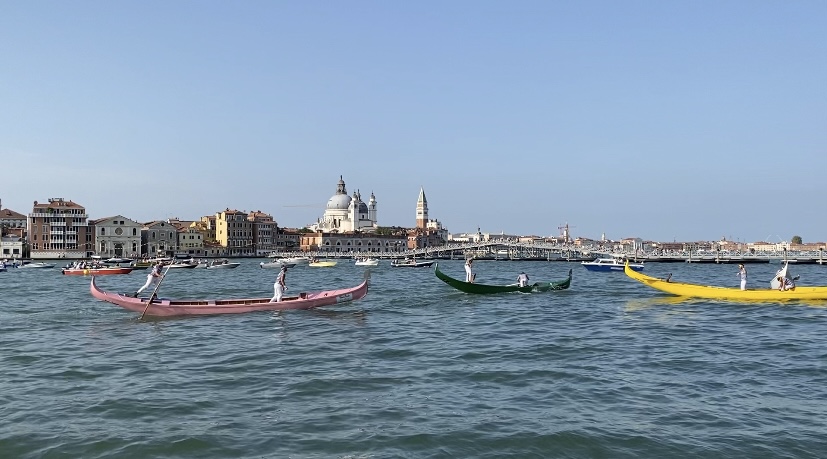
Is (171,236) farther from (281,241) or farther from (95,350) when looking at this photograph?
(95,350)

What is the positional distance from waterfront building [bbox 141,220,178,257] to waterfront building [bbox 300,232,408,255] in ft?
106

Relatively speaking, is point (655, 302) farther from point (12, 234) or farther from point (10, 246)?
point (12, 234)

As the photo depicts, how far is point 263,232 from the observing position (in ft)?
459

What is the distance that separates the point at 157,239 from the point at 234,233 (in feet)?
52.5

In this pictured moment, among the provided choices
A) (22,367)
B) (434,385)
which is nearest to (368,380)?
(434,385)

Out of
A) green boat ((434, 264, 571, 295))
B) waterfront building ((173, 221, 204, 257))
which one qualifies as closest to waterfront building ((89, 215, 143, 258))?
waterfront building ((173, 221, 204, 257))

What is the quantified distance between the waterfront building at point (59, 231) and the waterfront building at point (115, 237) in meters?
1.59

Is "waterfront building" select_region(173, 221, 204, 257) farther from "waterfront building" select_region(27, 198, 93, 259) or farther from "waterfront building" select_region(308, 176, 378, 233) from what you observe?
"waterfront building" select_region(308, 176, 378, 233)

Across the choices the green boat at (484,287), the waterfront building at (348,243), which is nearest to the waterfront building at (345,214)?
the waterfront building at (348,243)

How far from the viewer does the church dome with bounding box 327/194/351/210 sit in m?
184

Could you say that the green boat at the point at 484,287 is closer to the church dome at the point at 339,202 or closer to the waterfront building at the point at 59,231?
the waterfront building at the point at 59,231

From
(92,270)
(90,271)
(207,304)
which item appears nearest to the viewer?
(207,304)

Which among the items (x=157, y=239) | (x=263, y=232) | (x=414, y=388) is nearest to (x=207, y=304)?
(x=414, y=388)

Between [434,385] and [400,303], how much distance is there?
53.1ft
